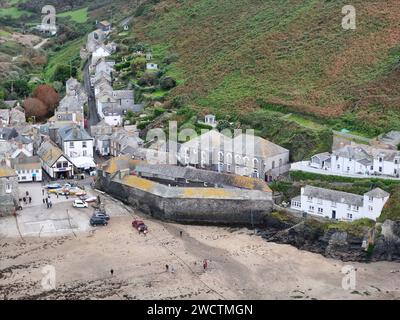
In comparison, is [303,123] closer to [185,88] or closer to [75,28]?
[185,88]

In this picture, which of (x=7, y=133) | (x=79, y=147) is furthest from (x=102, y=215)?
(x=7, y=133)

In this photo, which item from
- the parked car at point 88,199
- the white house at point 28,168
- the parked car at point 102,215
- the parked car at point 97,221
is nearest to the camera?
the parked car at point 97,221

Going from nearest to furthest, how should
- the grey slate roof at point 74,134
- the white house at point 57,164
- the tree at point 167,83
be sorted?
the white house at point 57,164 → the grey slate roof at point 74,134 → the tree at point 167,83

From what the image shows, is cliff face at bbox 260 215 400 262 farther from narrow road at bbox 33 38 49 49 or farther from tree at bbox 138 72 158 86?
narrow road at bbox 33 38 49 49

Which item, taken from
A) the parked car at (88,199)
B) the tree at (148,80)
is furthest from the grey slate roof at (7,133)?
the tree at (148,80)

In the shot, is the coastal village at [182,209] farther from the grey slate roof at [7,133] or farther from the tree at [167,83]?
the tree at [167,83]

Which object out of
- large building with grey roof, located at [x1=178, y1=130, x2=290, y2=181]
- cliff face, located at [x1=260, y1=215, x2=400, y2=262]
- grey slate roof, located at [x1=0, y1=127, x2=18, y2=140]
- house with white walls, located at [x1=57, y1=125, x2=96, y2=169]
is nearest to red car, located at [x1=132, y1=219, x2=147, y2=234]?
cliff face, located at [x1=260, y1=215, x2=400, y2=262]
